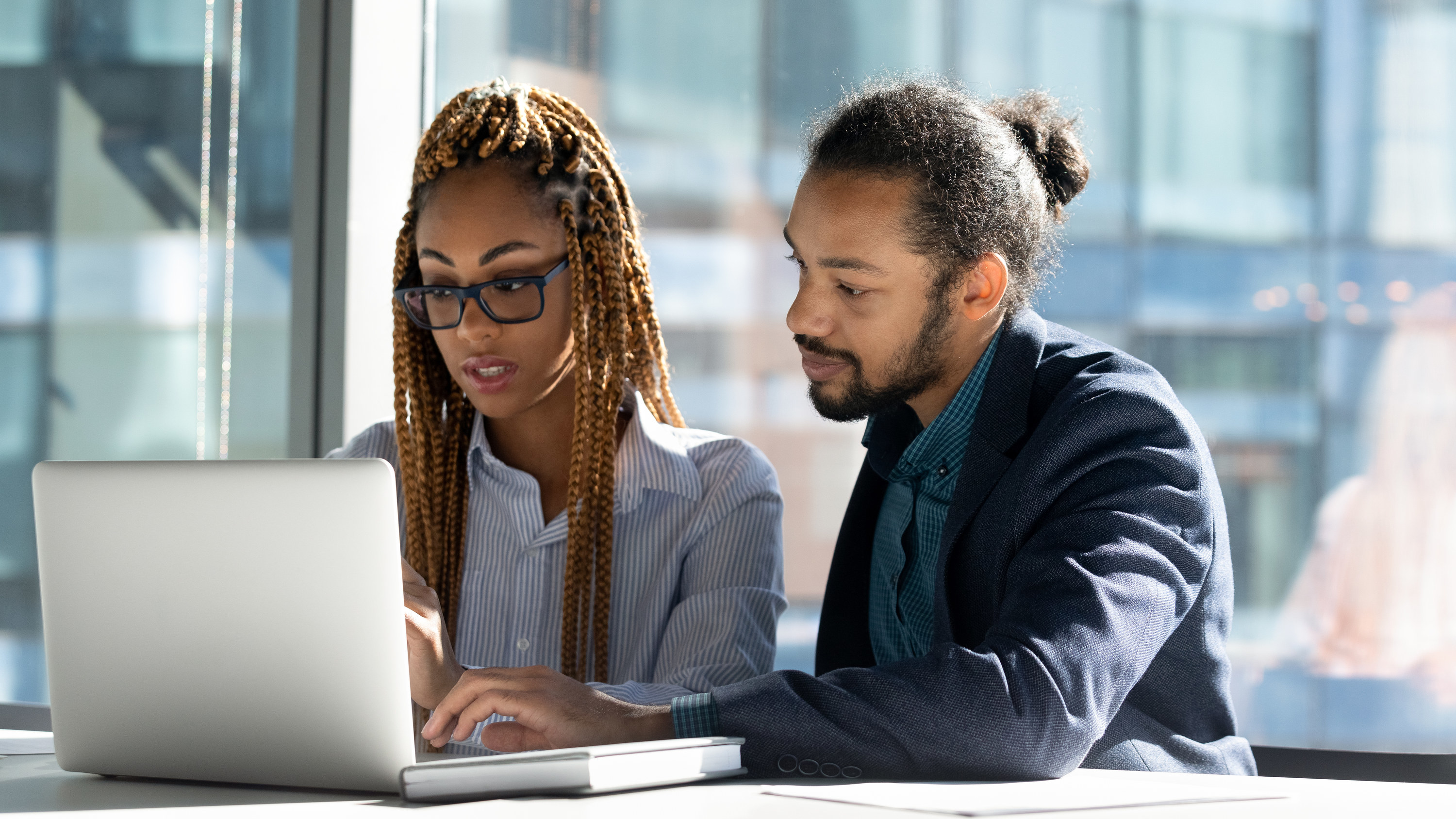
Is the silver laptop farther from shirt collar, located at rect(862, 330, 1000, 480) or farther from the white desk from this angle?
shirt collar, located at rect(862, 330, 1000, 480)

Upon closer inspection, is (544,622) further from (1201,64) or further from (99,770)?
(1201,64)

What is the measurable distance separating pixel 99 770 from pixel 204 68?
188cm

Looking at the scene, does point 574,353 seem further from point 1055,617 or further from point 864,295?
point 1055,617

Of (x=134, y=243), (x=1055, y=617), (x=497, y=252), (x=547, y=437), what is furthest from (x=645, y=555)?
(x=134, y=243)

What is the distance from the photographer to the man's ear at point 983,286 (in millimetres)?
1542

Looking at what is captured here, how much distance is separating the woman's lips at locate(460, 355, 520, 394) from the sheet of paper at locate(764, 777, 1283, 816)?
2.76 feet

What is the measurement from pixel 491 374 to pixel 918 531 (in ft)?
1.97

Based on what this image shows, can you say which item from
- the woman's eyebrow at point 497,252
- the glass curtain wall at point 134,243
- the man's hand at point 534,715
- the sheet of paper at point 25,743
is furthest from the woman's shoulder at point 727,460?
the glass curtain wall at point 134,243

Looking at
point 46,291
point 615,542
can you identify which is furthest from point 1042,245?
point 46,291

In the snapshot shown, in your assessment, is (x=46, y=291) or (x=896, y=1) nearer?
(x=896, y=1)

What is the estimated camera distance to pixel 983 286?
5.08ft

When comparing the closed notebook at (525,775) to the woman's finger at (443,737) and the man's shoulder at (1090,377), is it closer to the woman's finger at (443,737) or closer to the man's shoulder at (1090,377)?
the woman's finger at (443,737)

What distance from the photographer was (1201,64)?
207 cm

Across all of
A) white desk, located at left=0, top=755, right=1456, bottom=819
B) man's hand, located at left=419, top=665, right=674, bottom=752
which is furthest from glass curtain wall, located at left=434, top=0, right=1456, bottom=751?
man's hand, located at left=419, top=665, right=674, bottom=752
